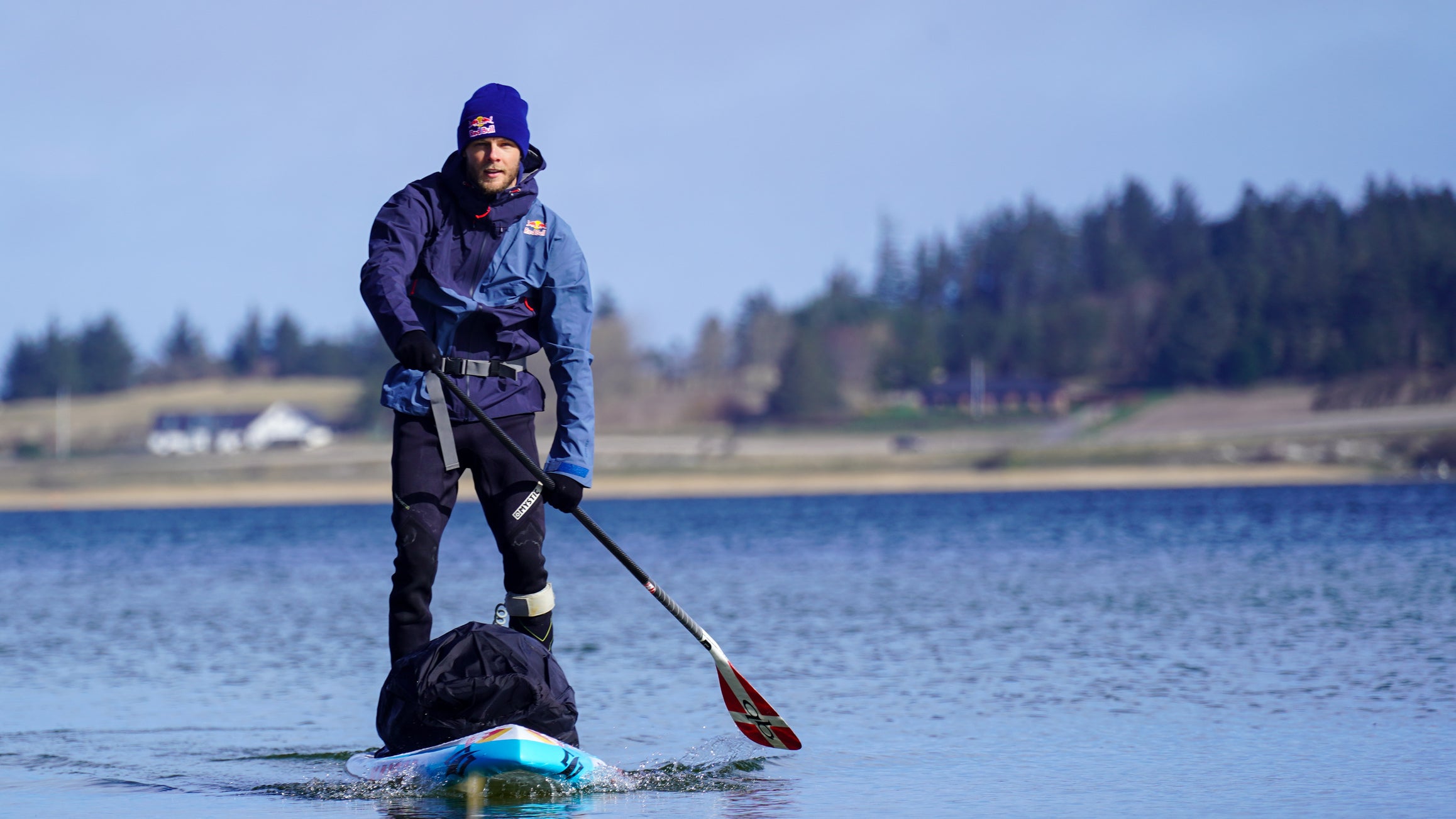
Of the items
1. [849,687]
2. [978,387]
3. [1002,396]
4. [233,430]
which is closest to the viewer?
[849,687]

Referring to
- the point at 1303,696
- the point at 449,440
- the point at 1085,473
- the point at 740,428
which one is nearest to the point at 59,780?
the point at 449,440

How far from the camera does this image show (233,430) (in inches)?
4350

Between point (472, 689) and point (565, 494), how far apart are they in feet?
2.32

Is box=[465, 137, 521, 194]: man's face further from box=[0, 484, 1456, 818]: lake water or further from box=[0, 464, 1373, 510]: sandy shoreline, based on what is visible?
box=[0, 464, 1373, 510]: sandy shoreline

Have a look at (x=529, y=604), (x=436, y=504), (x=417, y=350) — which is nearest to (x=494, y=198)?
(x=417, y=350)

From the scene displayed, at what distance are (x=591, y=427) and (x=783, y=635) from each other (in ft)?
18.7

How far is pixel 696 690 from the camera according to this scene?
847 cm

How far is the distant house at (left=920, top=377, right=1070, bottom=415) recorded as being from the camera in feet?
360

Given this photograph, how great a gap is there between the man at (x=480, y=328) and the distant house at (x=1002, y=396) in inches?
4080

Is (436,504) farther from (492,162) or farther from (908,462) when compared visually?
(908,462)

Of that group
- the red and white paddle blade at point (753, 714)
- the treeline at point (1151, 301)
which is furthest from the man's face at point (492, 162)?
the treeline at point (1151, 301)

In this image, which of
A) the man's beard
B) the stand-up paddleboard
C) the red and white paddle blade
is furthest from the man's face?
the red and white paddle blade

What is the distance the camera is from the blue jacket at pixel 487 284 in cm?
545

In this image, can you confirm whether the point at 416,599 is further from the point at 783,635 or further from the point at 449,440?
the point at 783,635
